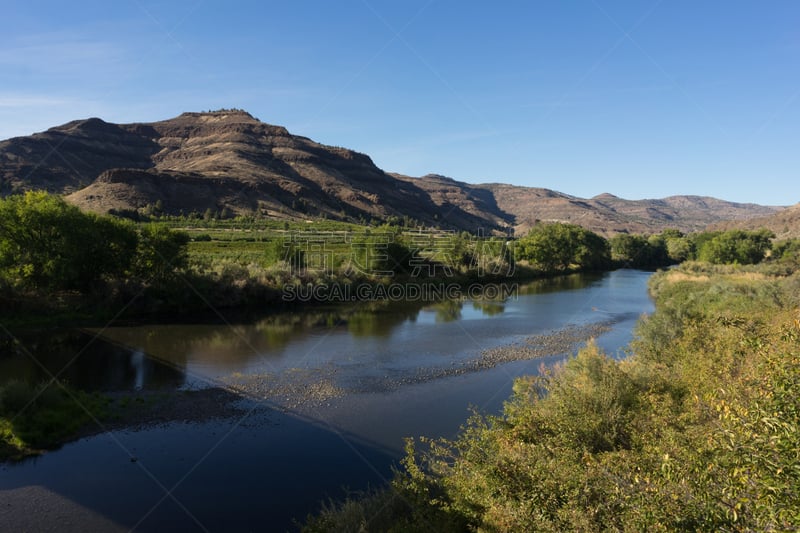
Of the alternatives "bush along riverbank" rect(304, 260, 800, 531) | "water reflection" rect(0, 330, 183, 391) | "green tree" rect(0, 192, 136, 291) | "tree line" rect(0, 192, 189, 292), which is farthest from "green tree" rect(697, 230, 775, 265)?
"green tree" rect(0, 192, 136, 291)

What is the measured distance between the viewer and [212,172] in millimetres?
121812

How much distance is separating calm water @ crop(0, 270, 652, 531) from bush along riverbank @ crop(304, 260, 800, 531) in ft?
7.24

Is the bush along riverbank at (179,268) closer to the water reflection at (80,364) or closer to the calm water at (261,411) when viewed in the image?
the calm water at (261,411)

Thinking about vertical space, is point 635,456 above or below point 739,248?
below

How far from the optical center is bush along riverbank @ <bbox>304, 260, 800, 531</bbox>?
175 inches

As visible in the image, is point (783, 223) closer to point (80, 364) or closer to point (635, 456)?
point (635, 456)

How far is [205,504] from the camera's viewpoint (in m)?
11.2

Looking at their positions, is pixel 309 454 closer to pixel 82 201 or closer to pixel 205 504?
pixel 205 504

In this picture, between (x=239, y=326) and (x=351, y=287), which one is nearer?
(x=239, y=326)

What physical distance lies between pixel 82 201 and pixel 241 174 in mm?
46146

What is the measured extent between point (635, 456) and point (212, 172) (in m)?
128

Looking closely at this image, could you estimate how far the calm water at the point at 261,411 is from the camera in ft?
36.8

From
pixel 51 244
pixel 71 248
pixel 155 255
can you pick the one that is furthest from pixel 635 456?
pixel 155 255

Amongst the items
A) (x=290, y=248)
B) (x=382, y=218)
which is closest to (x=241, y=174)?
(x=382, y=218)
